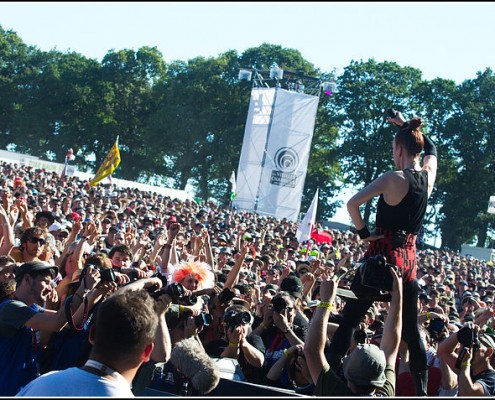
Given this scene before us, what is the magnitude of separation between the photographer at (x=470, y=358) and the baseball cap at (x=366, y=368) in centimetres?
134

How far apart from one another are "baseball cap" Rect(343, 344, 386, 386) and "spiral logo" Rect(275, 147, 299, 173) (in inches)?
1468

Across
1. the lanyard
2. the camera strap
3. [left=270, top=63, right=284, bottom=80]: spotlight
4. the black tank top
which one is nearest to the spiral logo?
[left=270, top=63, right=284, bottom=80]: spotlight

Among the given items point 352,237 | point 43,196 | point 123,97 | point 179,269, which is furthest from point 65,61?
point 179,269

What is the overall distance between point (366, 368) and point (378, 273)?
0.76 meters

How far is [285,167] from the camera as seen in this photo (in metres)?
41.2

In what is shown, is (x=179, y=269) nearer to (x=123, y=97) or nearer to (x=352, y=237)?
(x=352, y=237)

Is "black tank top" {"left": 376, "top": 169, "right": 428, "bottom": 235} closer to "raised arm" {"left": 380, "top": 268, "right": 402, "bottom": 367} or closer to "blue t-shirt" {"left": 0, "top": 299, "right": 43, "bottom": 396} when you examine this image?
"raised arm" {"left": 380, "top": 268, "right": 402, "bottom": 367}

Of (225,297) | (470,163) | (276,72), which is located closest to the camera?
(225,297)

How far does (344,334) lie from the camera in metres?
5.09

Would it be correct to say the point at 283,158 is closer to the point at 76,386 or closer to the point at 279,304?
the point at 279,304

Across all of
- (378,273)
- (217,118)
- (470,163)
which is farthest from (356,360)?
(217,118)

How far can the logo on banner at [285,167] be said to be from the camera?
1613 inches

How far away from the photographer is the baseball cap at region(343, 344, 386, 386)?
4016mm

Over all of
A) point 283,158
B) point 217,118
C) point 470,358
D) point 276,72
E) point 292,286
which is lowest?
point 470,358
